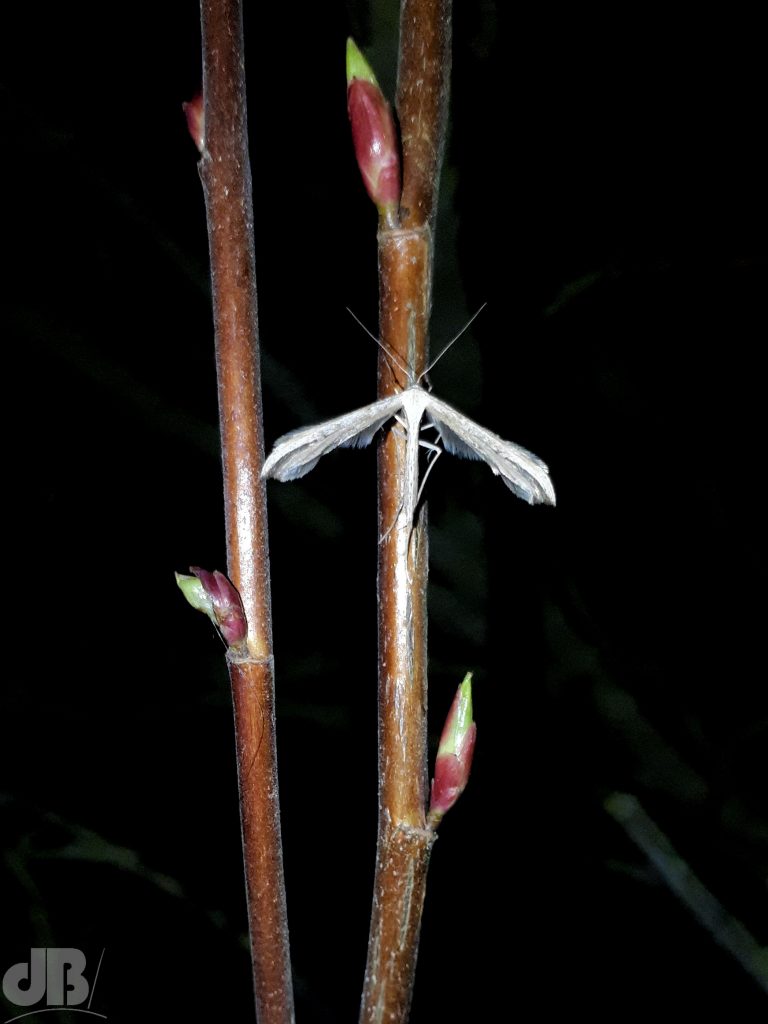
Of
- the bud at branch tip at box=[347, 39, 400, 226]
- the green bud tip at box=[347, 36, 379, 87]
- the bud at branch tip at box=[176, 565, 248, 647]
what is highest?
the green bud tip at box=[347, 36, 379, 87]

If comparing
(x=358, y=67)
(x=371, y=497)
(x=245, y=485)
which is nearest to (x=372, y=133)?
(x=358, y=67)

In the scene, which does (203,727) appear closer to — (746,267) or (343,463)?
(343,463)

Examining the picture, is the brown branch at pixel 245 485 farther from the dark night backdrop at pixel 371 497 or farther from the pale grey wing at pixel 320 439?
the dark night backdrop at pixel 371 497

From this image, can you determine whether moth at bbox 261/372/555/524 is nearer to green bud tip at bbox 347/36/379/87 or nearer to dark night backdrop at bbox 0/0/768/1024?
green bud tip at bbox 347/36/379/87

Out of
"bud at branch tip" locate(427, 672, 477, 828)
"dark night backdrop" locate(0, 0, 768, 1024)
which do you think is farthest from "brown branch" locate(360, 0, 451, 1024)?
"dark night backdrop" locate(0, 0, 768, 1024)

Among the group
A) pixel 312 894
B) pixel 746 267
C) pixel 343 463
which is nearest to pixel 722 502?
pixel 746 267

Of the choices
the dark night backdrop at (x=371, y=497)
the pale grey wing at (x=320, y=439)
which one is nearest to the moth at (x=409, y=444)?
the pale grey wing at (x=320, y=439)

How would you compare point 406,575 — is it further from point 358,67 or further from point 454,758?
point 358,67
